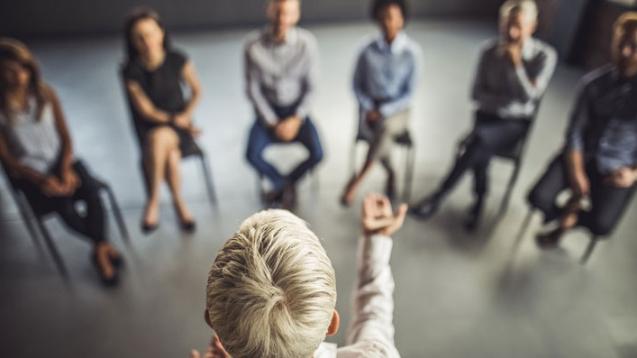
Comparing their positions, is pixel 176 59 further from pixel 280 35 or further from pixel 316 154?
pixel 316 154

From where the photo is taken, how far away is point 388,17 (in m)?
2.55

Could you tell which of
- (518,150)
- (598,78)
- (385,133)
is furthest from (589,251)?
(385,133)

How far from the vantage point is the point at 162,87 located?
8.45ft

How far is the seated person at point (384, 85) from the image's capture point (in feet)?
8.71

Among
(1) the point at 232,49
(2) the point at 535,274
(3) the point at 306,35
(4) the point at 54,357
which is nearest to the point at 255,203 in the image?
(3) the point at 306,35

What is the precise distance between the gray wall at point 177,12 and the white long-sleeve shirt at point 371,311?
229 inches

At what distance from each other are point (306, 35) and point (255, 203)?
1.16m

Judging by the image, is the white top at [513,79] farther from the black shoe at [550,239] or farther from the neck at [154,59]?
the neck at [154,59]

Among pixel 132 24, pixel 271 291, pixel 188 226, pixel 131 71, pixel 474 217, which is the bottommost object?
pixel 474 217

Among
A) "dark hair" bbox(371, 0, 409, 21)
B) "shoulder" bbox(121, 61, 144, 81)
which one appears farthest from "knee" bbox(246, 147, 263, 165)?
"dark hair" bbox(371, 0, 409, 21)

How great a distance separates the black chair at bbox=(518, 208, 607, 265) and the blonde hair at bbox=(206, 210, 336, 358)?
2.15 m

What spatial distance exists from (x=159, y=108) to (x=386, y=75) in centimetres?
144

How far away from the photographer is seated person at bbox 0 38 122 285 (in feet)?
6.96

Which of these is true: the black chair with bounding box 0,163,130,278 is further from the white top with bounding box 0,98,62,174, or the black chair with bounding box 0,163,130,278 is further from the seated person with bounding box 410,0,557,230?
the seated person with bounding box 410,0,557,230
